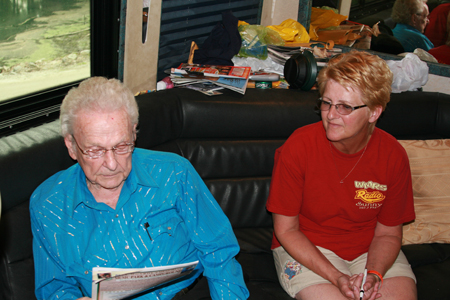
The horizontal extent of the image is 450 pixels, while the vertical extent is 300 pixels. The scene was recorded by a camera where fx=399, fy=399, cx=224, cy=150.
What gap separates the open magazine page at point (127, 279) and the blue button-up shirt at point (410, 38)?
2.75 m

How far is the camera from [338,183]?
5.44ft

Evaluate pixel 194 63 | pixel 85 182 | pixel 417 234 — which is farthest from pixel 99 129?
pixel 417 234

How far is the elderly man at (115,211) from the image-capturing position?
127cm

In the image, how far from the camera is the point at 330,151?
168cm

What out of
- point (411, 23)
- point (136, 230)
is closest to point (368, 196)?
point (136, 230)

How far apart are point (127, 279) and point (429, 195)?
5.58 feet

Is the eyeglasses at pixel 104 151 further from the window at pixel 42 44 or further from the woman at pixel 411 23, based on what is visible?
the woman at pixel 411 23

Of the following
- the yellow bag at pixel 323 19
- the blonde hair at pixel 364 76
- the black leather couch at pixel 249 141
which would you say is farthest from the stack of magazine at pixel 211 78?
the yellow bag at pixel 323 19

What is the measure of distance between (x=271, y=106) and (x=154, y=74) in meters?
0.77

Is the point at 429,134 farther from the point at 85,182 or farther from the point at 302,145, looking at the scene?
the point at 85,182

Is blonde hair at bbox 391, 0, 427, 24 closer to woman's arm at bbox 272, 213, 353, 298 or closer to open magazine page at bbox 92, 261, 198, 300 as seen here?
woman's arm at bbox 272, 213, 353, 298

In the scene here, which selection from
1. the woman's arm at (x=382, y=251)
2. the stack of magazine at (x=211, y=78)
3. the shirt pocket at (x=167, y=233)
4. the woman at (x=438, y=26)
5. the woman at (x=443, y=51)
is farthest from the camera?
the woman at (x=438, y=26)

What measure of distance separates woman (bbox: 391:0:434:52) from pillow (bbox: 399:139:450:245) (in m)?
1.27

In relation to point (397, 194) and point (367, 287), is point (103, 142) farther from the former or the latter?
point (397, 194)
